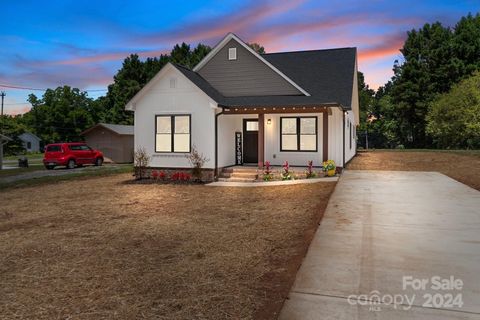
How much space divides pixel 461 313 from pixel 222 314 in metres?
2.54

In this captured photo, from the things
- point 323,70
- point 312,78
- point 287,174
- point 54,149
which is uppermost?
point 323,70

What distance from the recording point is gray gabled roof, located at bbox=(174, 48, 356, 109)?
17.0 metres

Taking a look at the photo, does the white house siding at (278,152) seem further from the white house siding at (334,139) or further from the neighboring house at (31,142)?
the neighboring house at (31,142)

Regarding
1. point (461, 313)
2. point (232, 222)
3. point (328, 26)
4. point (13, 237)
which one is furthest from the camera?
point (328, 26)

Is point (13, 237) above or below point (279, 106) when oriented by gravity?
below

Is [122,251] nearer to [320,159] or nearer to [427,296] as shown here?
[427,296]

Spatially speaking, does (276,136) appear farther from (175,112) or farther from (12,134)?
(12,134)

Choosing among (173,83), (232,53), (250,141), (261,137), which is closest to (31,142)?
(232,53)

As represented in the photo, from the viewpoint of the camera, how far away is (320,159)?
17.6 meters

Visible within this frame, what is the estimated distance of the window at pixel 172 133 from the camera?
17.1 metres

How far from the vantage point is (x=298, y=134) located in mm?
18000

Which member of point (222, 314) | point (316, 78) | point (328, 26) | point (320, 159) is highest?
point (328, 26)

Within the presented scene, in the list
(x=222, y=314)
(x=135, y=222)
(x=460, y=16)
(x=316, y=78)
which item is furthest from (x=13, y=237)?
(x=460, y=16)

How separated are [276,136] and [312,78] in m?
4.19
